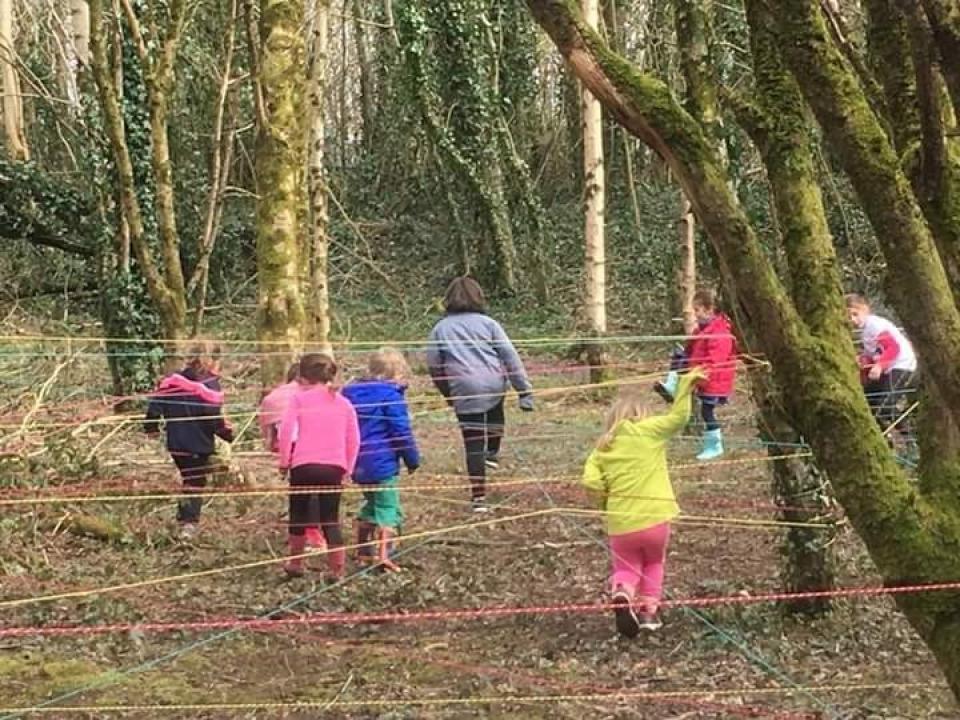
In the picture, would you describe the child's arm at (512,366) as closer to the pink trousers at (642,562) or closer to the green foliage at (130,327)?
the pink trousers at (642,562)

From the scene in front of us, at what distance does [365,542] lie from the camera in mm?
6656

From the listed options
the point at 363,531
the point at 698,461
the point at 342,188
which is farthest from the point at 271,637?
the point at 342,188

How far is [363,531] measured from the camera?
6672mm

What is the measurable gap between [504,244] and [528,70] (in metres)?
3.30

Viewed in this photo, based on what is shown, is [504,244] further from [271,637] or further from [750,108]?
[750,108]

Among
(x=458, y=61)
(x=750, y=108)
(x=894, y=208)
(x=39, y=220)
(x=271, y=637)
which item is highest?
(x=458, y=61)

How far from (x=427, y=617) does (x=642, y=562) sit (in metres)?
1.09

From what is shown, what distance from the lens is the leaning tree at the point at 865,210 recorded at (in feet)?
6.91

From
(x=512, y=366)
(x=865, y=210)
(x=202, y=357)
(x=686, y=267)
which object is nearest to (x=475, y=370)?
(x=512, y=366)

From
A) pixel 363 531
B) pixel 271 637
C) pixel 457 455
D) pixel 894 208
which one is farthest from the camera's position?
pixel 457 455

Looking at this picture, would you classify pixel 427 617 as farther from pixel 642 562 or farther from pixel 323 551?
pixel 323 551

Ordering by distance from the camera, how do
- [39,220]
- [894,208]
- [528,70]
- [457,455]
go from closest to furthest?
1. [894,208]
2. [457,455]
3. [39,220]
4. [528,70]

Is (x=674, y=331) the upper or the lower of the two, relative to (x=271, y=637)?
upper

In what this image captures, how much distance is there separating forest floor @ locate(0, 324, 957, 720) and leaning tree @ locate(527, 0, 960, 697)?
6.94 feet
